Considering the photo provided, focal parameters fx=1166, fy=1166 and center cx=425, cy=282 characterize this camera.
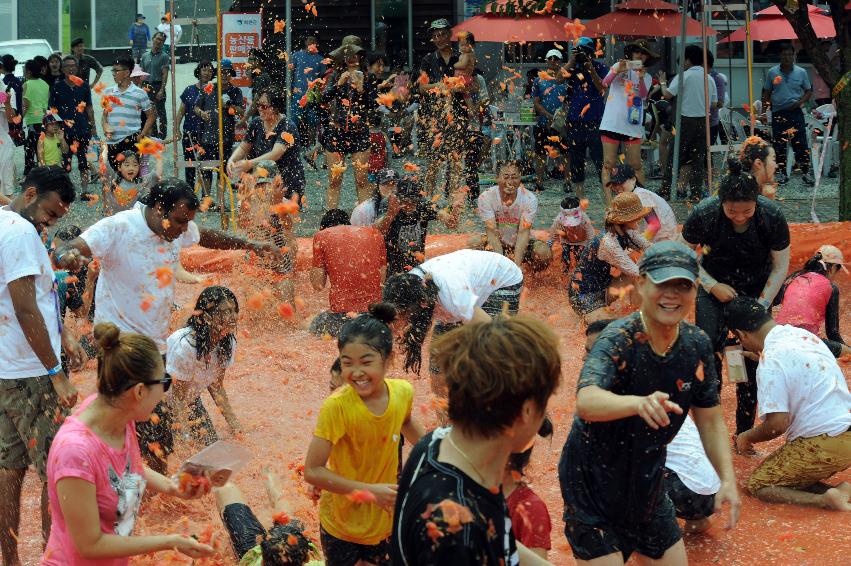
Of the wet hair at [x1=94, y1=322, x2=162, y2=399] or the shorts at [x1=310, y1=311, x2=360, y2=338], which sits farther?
the shorts at [x1=310, y1=311, x2=360, y2=338]

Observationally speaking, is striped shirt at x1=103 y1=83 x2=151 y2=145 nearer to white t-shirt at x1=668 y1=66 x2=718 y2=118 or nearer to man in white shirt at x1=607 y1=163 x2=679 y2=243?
white t-shirt at x1=668 y1=66 x2=718 y2=118

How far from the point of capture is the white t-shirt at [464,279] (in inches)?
233

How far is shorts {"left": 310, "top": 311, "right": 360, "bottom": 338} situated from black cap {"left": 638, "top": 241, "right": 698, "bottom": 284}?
5.21m

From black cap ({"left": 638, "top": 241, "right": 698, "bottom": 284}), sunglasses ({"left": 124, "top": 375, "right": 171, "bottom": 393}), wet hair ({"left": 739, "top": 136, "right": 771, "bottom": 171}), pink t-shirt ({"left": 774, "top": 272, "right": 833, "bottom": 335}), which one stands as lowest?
pink t-shirt ({"left": 774, "top": 272, "right": 833, "bottom": 335})

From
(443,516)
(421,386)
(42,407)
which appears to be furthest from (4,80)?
(443,516)

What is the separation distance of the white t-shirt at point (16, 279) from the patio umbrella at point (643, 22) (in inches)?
397

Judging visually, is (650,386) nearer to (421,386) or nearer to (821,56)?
(421,386)

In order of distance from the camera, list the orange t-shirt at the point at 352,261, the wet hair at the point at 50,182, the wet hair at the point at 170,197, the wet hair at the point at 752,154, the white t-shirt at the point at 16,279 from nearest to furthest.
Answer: the white t-shirt at the point at 16,279, the wet hair at the point at 50,182, the wet hair at the point at 170,197, the wet hair at the point at 752,154, the orange t-shirt at the point at 352,261

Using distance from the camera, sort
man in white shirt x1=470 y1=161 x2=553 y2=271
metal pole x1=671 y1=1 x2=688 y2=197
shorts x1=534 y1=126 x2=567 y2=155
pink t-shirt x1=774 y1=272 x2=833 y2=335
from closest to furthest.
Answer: pink t-shirt x1=774 y1=272 x2=833 y2=335 < man in white shirt x1=470 y1=161 x2=553 y2=271 < metal pole x1=671 y1=1 x2=688 y2=197 < shorts x1=534 y1=126 x2=567 y2=155

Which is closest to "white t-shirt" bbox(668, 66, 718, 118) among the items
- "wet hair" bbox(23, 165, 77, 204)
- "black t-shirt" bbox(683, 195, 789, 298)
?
"black t-shirt" bbox(683, 195, 789, 298)

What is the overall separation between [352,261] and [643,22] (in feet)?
22.4

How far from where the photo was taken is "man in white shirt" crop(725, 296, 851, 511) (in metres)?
5.97

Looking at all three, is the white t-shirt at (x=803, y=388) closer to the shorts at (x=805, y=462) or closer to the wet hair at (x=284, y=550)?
the shorts at (x=805, y=462)

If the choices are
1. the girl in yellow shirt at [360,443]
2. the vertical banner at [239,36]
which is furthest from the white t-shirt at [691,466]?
the vertical banner at [239,36]
